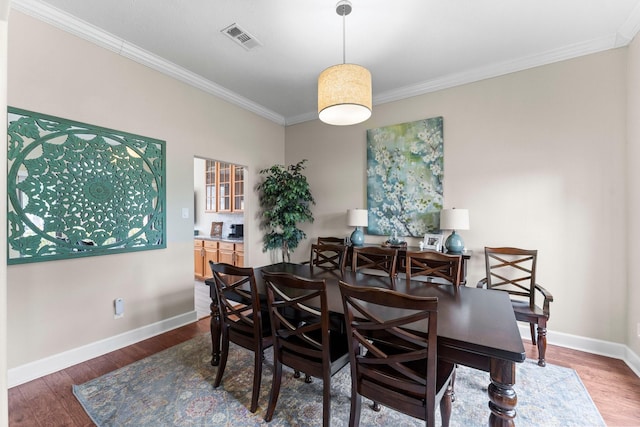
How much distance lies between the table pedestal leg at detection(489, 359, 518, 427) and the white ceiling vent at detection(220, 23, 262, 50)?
3.02m

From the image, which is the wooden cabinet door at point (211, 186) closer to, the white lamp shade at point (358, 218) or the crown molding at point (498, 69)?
the white lamp shade at point (358, 218)

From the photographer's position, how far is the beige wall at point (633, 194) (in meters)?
2.36

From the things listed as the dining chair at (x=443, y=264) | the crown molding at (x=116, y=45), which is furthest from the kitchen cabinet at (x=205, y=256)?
the dining chair at (x=443, y=264)

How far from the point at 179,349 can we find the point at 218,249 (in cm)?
248

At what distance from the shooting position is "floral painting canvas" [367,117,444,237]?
341cm

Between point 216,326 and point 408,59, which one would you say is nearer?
point 216,326

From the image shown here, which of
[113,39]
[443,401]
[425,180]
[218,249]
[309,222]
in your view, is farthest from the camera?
[218,249]

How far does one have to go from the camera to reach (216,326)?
7.68 feet

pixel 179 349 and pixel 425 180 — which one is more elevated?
pixel 425 180

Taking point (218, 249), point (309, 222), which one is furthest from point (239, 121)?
point (218, 249)

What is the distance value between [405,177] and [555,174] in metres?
1.50

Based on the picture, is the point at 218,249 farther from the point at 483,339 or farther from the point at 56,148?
the point at 483,339

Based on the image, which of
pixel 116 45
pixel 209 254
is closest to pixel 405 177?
pixel 116 45

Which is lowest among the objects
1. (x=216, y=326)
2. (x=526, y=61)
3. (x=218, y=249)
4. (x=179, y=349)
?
(x=179, y=349)
